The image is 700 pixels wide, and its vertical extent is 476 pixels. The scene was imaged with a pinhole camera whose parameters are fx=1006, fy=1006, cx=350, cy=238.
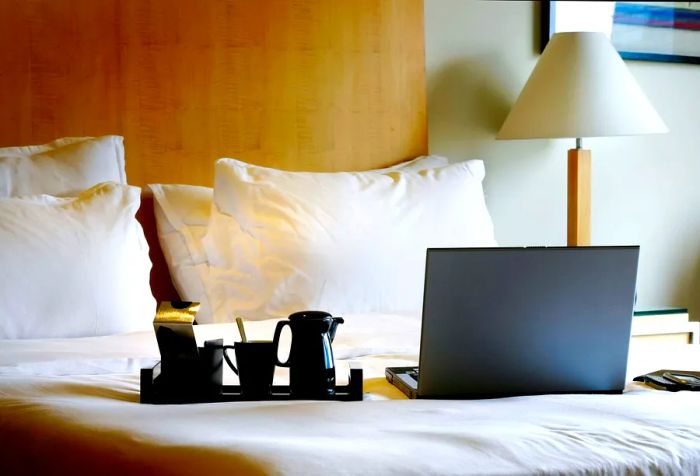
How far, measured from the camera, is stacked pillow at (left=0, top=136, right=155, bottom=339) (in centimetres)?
221

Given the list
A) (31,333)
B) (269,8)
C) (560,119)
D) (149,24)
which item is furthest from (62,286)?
(560,119)

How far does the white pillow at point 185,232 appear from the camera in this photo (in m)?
2.70

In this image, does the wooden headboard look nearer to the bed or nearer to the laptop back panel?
the bed

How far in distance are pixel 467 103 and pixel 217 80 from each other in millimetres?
918

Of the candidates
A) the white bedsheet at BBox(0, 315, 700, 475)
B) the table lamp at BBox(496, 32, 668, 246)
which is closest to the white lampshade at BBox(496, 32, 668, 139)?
the table lamp at BBox(496, 32, 668, 246)

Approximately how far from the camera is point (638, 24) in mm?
3605

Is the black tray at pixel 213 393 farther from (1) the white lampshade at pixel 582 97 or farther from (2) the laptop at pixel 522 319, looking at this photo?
(1) the white lampshade at pixel 582 97

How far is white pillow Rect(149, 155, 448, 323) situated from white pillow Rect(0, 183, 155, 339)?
0.78 ft

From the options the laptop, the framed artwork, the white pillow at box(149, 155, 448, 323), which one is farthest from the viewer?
the framed artwork

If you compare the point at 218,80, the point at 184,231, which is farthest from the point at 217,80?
the point at 184,231

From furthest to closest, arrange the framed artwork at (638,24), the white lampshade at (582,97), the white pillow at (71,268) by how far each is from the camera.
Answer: the framed artwork at (638,24) → the white lampshade at (582,97) → the white pillow at (71,268)

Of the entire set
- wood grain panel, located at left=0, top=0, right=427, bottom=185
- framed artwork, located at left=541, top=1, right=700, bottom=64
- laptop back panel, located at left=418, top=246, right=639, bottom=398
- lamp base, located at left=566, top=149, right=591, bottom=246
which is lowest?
laptop back panel, located at left=418, top=246, right=639, bottom=398

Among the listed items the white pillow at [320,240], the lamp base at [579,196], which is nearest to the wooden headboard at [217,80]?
the white pillow at [320,240]

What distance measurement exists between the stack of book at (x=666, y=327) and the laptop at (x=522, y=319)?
1.31 metres
